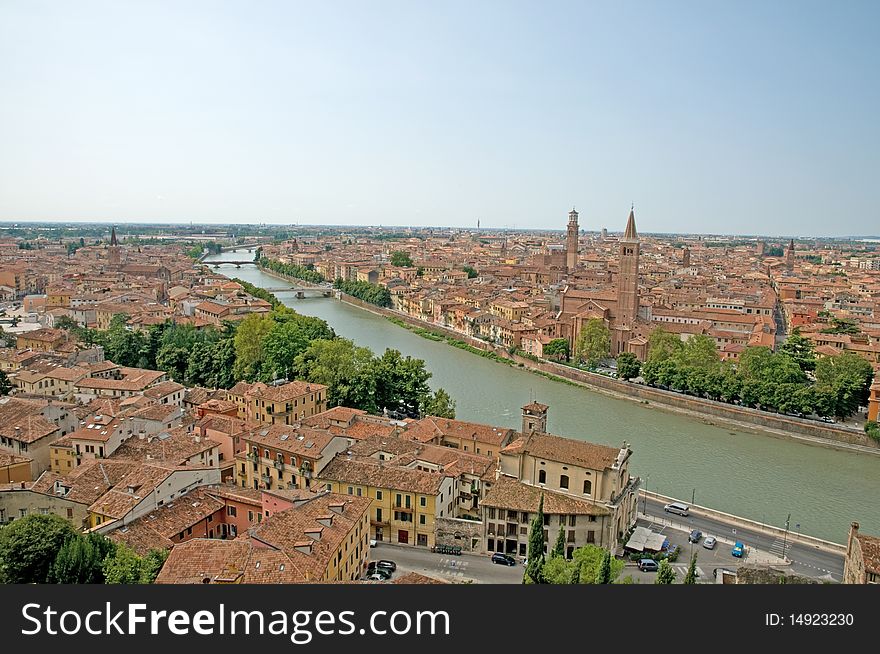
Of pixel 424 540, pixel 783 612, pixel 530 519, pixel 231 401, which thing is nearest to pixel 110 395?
pixel 231 401

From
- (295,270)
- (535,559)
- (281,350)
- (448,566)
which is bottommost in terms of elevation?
(448,566)

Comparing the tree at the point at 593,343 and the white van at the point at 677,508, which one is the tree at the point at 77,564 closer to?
the white van at the point at 677,508

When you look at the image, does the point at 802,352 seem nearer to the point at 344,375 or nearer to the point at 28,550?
the point at 344,375

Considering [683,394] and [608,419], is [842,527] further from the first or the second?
[683,394]

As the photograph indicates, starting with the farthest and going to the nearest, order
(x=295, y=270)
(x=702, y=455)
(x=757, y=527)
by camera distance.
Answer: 1. (x=295, y=270)
2. (x=702, y=455)
3. (x=757, y=527)

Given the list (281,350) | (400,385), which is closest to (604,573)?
(400,385)

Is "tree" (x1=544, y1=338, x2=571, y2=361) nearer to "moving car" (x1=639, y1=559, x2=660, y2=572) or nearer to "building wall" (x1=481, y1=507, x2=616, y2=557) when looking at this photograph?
"building wall" (x1=481, y1=507, x2=616, y2=557)

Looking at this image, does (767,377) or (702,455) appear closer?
(702,455)
